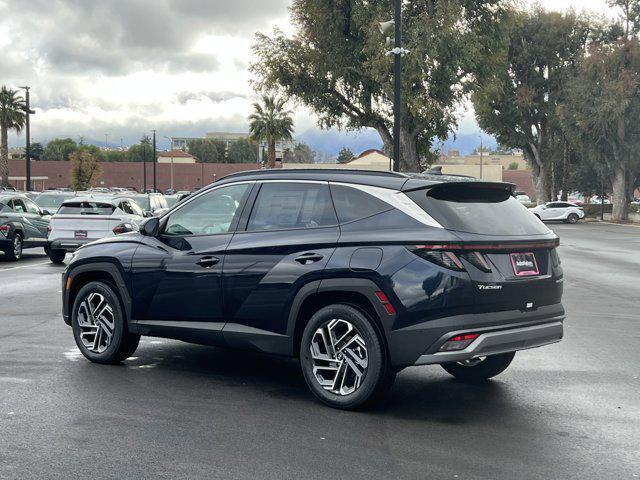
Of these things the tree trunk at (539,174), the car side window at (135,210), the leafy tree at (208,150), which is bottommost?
the car side window at (135,210)

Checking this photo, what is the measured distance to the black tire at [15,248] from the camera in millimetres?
20625

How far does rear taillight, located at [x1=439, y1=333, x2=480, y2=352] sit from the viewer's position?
5.74m

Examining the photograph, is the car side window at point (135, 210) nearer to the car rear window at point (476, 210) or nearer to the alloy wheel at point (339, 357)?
the alloy wheel at point (339, 357)

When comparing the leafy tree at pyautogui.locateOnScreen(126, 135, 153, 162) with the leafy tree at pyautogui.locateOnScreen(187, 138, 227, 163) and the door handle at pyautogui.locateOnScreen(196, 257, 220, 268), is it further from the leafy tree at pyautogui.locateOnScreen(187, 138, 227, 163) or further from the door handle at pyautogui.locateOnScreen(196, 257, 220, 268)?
the door handle at pyautogui.locateOnScreen(196, 257, 220, 268)

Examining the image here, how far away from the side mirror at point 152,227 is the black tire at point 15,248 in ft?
46.9

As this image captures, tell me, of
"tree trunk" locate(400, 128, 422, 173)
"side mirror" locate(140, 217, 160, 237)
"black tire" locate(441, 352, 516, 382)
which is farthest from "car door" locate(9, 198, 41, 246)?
"tree trunk" locate(400, 128, 422, 173)

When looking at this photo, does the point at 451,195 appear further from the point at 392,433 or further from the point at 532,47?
the point at 532,47

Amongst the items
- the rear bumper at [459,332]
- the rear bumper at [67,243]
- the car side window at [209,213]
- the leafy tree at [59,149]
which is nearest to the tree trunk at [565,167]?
the rear bumper at [67,243]

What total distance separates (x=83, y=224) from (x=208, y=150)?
141 meters

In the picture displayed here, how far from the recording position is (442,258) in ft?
19.0

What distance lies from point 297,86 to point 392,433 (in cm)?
3439

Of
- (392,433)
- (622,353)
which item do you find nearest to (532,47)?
(622,353)

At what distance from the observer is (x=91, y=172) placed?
9619 cm

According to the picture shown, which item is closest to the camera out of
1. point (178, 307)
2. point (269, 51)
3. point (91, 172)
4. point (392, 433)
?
point (392, 433)
